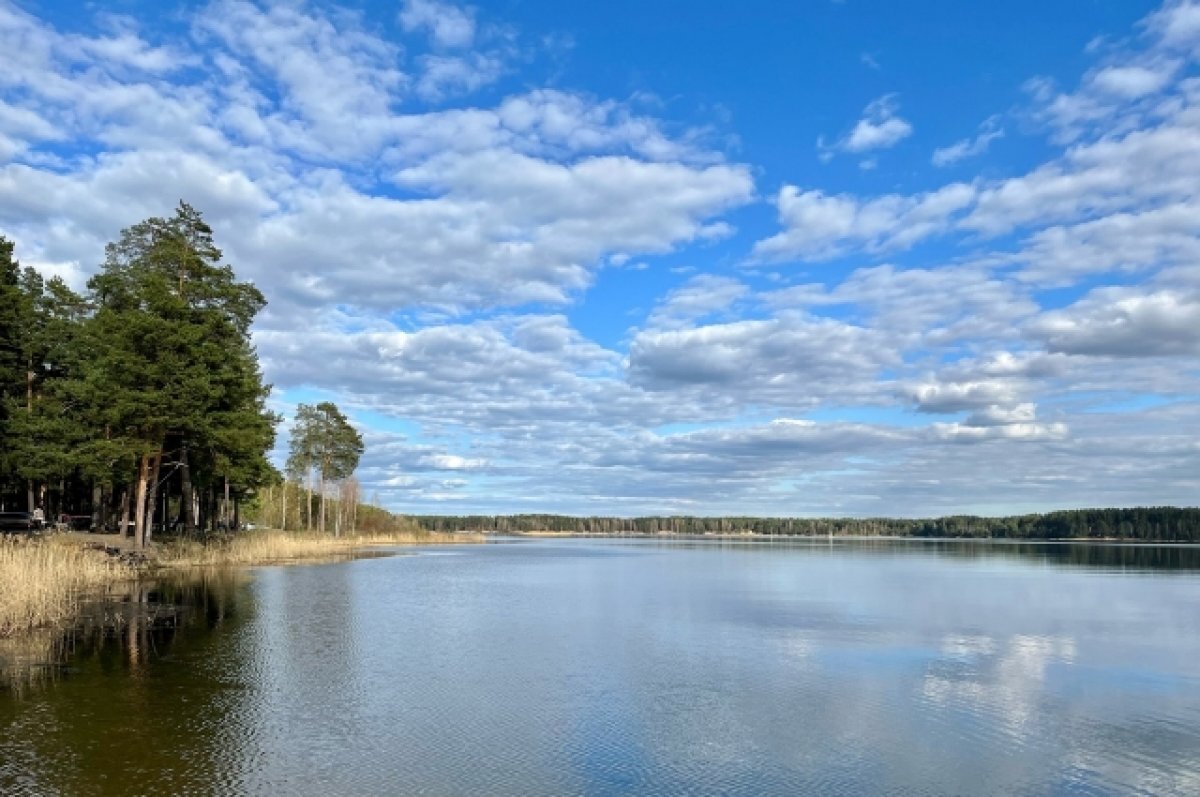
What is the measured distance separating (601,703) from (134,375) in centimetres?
2771

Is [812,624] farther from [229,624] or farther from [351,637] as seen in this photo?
[229,624]

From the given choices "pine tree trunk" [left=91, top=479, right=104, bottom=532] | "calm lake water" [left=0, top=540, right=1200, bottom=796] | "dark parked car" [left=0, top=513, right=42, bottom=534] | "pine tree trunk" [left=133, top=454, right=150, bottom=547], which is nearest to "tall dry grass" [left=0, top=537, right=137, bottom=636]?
"calm lake water" [left=0, top=540, right=1200, bottom=796]

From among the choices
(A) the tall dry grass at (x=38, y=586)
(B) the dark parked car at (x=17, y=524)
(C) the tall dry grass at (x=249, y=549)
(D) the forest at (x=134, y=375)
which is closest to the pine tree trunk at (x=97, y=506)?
(D) the forest at (x=134, y=375)

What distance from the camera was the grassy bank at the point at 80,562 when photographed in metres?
18.7

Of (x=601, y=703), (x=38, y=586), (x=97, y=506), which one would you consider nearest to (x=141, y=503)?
(x=97, y=506)

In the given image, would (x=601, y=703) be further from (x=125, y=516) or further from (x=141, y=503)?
(x=125, y=516)

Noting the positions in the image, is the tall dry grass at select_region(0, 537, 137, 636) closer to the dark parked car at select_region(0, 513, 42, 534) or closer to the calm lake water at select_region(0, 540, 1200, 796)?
the calm lake water at select_region(0, 540, 1200, 796)

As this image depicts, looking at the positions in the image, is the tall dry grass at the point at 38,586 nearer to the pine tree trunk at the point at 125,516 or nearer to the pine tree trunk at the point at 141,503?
the pine tree trunk at the point at 141,503

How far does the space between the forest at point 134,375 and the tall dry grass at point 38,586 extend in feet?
28.0

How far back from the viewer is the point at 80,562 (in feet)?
86.4

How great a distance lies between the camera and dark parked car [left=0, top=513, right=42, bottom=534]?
33.6 metres

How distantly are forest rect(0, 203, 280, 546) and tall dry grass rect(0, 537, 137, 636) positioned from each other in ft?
28.0

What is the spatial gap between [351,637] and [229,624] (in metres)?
3.38

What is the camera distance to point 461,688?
14.2m
